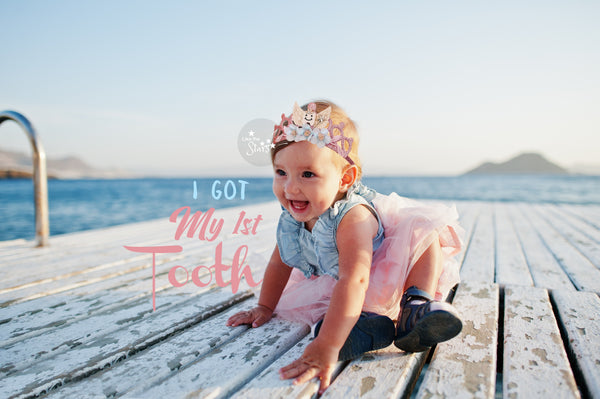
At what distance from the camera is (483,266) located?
2.30 meters

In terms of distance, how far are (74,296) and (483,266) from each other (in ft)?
7.56

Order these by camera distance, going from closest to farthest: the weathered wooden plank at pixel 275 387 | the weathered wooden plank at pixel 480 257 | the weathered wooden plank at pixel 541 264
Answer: the weathered wooden plank at pixel 275 387 < the weathered wooden plank at pixel 541 264 < the weathered wooden plank at pixel 480 257

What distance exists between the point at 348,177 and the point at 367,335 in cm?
56

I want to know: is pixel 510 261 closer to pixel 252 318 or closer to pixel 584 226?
pixel 252 318

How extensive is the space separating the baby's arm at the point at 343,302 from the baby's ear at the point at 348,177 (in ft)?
0.38

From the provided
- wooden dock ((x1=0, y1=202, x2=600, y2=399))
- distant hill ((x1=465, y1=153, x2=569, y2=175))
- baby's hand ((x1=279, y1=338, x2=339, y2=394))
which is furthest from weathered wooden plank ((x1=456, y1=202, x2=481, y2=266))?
distant hill ((x1=465, y1=153, x2=569, y2=175))

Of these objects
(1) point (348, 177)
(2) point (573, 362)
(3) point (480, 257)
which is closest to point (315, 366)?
(1) point (348, 177)

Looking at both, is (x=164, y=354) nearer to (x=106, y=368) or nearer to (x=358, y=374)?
(x=106, y=368)

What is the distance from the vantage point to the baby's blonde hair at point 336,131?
4.27 feet

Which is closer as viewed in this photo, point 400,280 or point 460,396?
point 460,396

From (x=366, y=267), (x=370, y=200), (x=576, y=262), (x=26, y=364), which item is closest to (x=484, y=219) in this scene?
(x=576, y=262)

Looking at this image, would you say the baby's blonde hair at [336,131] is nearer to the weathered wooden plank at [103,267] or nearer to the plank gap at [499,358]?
the plank gap at [499,358]

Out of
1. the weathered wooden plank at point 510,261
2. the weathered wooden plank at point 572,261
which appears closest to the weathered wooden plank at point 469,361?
the weathered wooden plank at point 510,261

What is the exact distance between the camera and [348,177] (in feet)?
4.51
